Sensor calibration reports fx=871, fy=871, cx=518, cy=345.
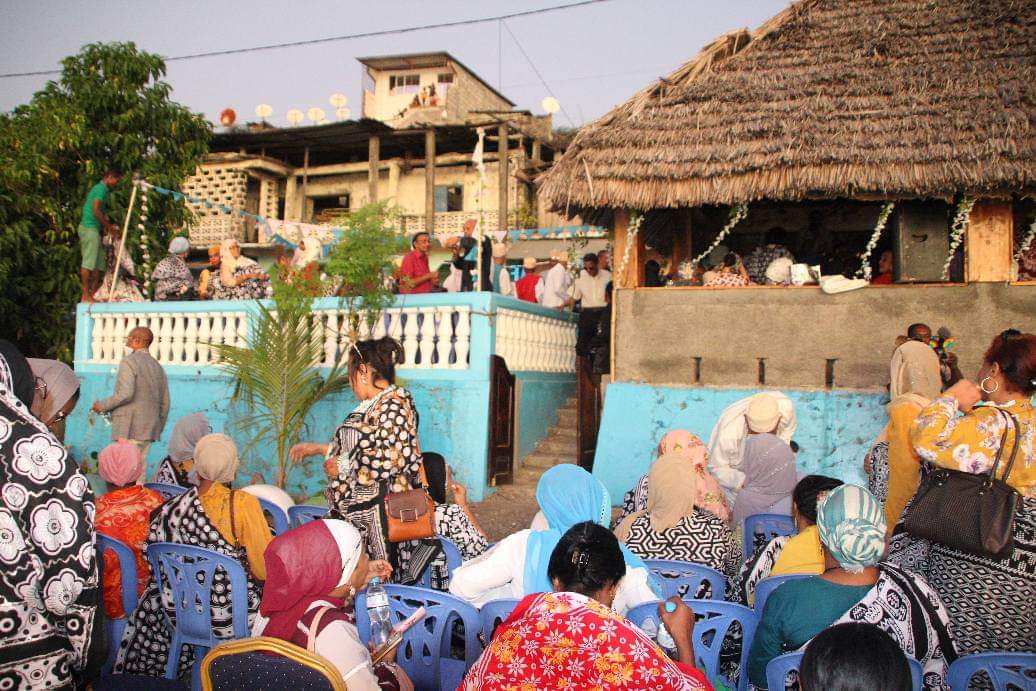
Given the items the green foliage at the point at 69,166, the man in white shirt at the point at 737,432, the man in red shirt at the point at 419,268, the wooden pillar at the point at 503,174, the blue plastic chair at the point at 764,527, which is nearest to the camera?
the blue plastic chair at the point at 764,527

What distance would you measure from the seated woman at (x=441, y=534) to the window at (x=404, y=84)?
2567 cm

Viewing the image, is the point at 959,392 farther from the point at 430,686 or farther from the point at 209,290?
the point at 209,290

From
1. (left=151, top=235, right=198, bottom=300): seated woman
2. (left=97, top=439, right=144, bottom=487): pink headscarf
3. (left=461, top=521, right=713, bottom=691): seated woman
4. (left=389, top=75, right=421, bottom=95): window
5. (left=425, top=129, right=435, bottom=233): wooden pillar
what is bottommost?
(left=461, top=521, right=713, bottom=691): seated woman

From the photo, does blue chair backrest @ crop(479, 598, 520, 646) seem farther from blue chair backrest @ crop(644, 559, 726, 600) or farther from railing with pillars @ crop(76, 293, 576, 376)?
railing with pillars @ crop(76, 293, 576, 376)

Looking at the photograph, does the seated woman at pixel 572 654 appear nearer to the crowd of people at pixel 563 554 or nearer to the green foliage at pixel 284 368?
the crowd of people at pixel 563 554

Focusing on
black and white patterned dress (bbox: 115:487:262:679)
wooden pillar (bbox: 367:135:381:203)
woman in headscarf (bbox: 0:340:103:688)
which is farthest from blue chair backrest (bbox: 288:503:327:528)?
wooden pillar (bbox: 367:135:381:203)

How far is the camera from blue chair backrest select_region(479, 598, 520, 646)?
3193mm

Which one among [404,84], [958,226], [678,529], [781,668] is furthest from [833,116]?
[404,84]

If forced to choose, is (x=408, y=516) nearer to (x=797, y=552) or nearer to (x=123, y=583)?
(x=123, y=583)

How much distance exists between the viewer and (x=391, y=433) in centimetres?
435

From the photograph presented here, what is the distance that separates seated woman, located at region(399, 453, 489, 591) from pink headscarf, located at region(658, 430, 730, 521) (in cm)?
113

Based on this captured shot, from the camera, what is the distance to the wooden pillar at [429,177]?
22625mm

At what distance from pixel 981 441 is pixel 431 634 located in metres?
2.27

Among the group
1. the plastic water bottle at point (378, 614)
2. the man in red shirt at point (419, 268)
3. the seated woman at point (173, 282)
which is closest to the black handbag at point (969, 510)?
the plastic water bottle at point (378, 614)
